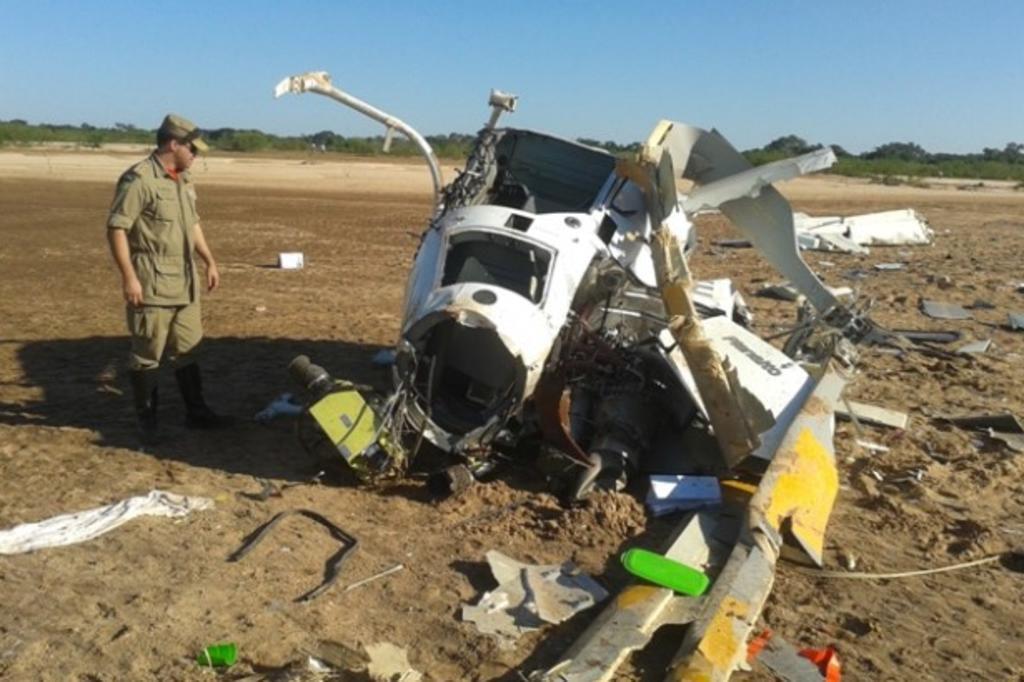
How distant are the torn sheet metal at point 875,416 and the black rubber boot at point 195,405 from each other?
196 inches

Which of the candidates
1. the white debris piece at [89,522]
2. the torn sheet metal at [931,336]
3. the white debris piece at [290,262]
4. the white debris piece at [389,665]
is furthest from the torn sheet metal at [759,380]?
the white debris piece at [290,262]

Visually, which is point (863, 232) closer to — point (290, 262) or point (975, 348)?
point (975, 348)

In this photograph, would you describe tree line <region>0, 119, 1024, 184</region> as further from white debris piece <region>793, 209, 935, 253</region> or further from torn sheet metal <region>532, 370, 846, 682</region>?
torn sheet metal <region>532, 370, 846, 682</region>

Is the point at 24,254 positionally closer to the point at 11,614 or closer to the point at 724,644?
the point at 11,614

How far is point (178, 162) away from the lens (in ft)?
21.2

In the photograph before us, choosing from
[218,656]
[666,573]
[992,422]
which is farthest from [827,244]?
[218,656]

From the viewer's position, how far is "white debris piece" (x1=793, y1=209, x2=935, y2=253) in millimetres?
20828

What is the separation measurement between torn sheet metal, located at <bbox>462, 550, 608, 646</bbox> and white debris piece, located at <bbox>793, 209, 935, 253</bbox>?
1728cm

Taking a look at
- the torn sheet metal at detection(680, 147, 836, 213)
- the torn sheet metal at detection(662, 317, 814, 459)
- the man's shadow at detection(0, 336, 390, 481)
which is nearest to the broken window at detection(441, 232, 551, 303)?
the torn sheet metal at detection(662, 317, 814, 459)

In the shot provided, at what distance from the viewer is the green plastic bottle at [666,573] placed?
4.54 meters

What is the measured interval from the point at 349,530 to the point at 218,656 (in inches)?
57.4

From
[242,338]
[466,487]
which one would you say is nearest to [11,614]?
[466,487]

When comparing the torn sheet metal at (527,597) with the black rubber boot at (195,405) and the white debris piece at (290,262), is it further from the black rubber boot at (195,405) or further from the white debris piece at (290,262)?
the white debris piece at (290,262)

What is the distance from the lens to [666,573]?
15.1 feet
